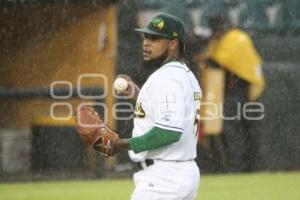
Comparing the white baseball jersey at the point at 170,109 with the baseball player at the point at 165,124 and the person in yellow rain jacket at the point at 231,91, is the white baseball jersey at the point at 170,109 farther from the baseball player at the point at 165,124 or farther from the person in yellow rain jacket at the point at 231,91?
the person in yellow rain jacket at the point at 231,91

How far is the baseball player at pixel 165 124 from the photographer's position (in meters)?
5.41

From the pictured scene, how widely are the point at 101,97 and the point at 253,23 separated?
96.6 inches

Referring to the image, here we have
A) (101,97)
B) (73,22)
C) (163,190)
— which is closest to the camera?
(163,190)

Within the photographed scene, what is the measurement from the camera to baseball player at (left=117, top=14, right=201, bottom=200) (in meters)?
5.41

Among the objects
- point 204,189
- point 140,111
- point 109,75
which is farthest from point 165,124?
point 109,75

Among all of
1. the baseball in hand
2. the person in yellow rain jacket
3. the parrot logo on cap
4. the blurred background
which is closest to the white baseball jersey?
the parrot logo on cap

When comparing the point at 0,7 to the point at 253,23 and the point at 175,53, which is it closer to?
the point at 253,23

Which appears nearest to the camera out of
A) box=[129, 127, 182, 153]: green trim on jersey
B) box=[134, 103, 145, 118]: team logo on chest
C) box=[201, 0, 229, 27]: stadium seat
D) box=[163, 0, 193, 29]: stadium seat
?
box=[129, 127, 182, 153]: green trim on jersey

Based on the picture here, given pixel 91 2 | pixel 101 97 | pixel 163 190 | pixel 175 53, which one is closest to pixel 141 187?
pixel 163 190

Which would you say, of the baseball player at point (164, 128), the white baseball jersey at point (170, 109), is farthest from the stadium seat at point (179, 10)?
the white baseball jersey at point (170, 109)

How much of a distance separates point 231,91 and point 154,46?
6.46 m

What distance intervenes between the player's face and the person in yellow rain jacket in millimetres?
6187

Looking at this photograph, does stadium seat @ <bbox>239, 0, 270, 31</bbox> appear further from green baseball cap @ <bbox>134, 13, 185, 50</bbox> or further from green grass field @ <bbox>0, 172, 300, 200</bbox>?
green baseball cap @ <bbox>134, 13, 185, 50</bbox>

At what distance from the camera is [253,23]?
1286cm
